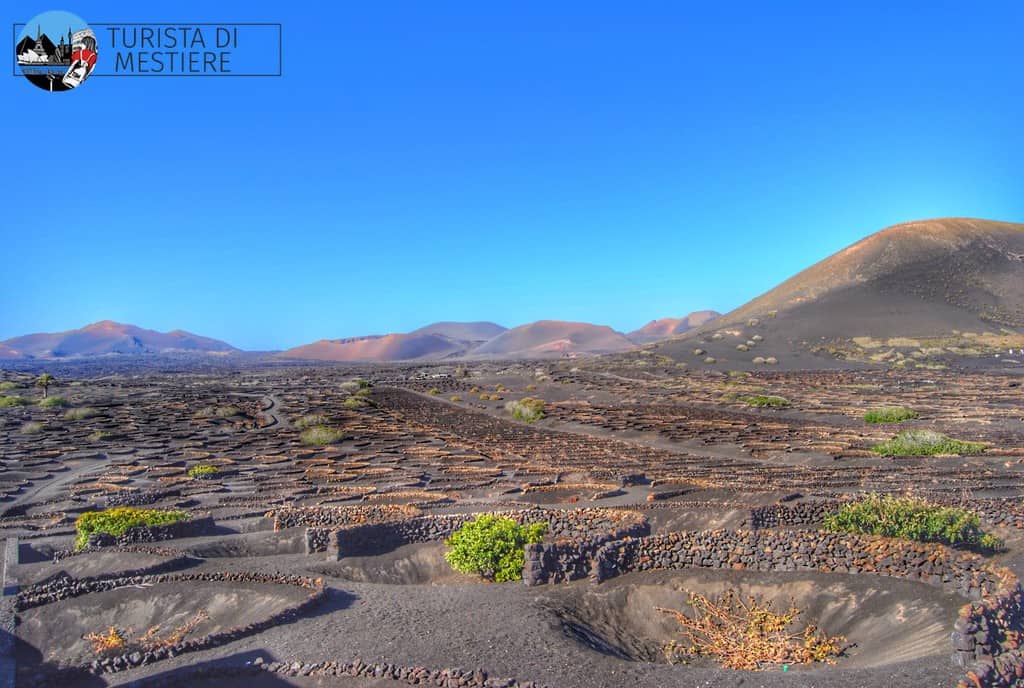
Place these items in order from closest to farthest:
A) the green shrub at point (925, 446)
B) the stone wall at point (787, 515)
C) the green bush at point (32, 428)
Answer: the stone wall at point (787, 515) → the green shrub at point (925, 446) → the green bush at point (32, 428)

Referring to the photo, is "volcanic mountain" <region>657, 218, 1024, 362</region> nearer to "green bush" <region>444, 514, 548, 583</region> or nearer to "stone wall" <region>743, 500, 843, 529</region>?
"stone wall" <region>743, 500, 843, 529</region>

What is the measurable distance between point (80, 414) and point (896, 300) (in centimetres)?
11330

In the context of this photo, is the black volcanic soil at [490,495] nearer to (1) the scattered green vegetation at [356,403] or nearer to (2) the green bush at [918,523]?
(2) the green bush at [918,523]

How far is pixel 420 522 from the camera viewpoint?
17562 mm

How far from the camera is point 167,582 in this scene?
13883mm

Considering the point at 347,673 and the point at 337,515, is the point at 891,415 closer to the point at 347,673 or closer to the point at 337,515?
the point at 337,515

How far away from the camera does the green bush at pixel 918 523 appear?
14.0m


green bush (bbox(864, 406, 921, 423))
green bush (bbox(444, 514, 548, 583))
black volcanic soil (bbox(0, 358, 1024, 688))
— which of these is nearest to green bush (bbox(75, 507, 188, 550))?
black volcanic soil (bbox(0, 358, 1024, 688))

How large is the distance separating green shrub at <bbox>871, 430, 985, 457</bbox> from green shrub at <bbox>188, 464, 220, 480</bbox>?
32384 millimetres

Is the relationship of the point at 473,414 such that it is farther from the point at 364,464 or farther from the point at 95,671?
the point at 95,671

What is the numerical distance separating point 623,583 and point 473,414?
42498mm

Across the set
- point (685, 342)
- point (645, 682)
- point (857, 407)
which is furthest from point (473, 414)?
point (685, 342)

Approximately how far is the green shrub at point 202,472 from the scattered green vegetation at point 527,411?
2554 cm

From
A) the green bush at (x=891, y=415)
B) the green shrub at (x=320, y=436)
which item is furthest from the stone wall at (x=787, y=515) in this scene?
the green shrub at (x=320, y=436)
